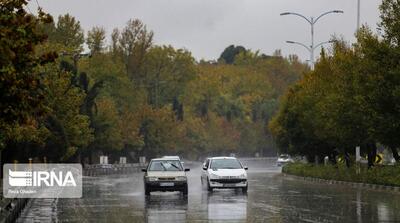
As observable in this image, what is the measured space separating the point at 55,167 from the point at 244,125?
354 ft

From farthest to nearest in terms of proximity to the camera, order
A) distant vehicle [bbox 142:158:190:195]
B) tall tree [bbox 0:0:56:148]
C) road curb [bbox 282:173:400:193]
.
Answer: road curb [bbox 282:173:400:193], distant vehicle [bbox 142:158:190:195], tall tree [bbox 0:0:56:148]

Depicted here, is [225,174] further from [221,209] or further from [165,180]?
[221,209]

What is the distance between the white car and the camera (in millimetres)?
38625

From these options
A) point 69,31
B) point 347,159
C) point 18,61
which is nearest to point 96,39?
point 69,31

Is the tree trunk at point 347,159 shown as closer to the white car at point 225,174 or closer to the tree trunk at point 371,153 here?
the tree trunk at point 371,153

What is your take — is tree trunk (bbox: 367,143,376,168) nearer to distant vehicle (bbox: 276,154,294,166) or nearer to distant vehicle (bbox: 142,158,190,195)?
distant vehicle (bbox: 142,158,190,195)

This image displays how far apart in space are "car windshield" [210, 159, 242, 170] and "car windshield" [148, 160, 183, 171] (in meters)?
3.78

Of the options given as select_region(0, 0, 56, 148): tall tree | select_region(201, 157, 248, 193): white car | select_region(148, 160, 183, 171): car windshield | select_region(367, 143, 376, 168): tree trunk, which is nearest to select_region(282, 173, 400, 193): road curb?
select_region(367, 143, 376, 168): tree trunk

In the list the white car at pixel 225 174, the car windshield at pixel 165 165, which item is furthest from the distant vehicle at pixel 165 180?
the white car at pixel 225 174

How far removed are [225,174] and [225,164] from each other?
1.60m

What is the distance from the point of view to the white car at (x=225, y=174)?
3862 cm

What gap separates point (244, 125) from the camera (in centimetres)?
15625

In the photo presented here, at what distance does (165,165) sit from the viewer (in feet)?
121

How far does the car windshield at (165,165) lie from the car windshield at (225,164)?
3785mm
